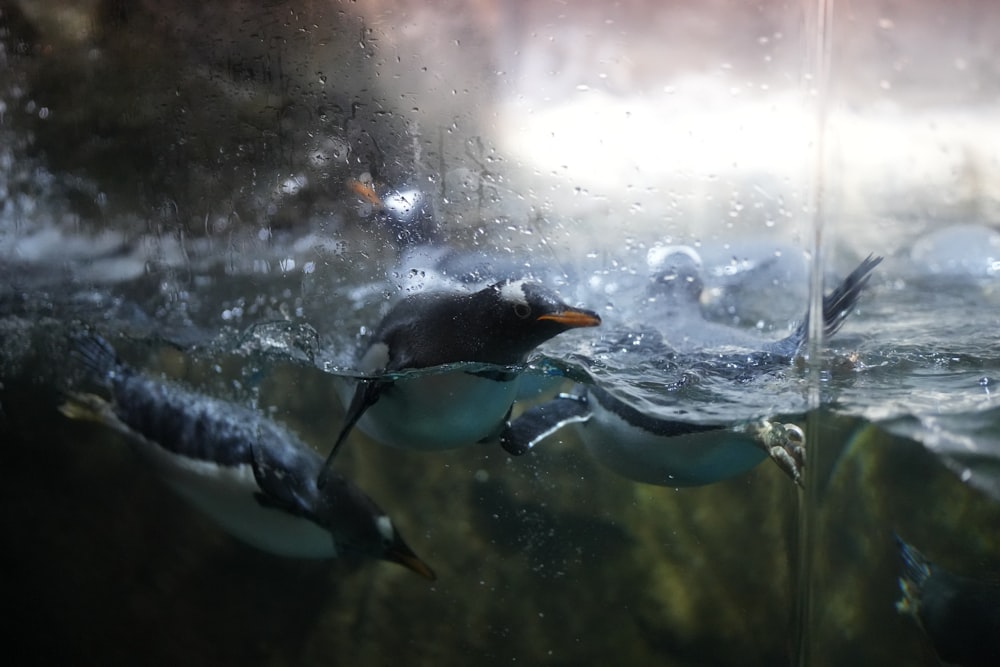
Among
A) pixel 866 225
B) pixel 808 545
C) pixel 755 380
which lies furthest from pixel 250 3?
pixel 808 545

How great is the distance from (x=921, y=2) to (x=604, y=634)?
1186 mm

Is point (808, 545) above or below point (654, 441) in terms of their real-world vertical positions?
below

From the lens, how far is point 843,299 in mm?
1282

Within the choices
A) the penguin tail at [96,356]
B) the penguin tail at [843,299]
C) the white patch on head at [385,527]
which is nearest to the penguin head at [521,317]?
the white patch on head at [385,527]

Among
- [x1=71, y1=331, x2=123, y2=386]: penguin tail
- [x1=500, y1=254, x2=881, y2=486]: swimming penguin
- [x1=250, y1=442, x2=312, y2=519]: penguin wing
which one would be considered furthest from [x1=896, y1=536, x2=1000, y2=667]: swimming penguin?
[x1=71, y1=331, x2=123, y2=386]: penguin tail

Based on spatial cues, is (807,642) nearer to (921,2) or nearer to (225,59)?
(921,2)

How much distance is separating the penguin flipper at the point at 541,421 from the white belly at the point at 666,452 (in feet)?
0.07

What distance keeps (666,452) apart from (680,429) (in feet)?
0.14

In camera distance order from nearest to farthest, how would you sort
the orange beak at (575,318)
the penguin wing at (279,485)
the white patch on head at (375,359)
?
the orange beak at (575,318), the white patch on head at (375,359), the penguin wing at (279,485)

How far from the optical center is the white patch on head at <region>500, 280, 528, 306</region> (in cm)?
103

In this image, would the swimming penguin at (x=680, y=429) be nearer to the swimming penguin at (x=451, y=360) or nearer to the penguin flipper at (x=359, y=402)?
the swimming penguin at (x=451, y=360)

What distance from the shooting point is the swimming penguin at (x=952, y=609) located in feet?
3.90

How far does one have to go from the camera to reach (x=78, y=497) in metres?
1.30

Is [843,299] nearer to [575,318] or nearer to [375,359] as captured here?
[575,318]
